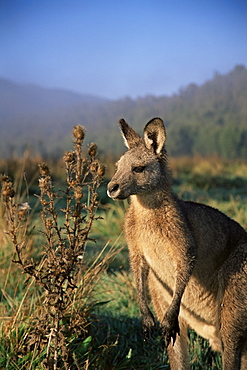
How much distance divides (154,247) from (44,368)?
978mm

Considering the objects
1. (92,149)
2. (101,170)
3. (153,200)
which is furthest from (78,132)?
(153,200)

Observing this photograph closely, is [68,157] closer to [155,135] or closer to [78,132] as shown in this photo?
[78,132]

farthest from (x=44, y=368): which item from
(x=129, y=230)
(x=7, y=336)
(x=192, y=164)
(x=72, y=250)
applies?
(x=192, y=164)

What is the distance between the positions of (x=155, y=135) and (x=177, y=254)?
0.74 meters

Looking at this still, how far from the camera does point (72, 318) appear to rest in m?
3.18

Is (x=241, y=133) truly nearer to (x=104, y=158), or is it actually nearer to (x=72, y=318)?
(x=104, y=158)

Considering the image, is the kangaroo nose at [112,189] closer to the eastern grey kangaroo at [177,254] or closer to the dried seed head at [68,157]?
the eastern grey kangaroo at [177,254]

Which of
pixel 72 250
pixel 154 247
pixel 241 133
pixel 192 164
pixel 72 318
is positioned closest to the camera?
pixel 72 250

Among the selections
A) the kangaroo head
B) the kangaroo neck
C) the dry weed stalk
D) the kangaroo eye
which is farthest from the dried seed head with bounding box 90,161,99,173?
the kangaroo neck

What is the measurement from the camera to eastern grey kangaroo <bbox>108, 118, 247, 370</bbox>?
8.70 ft

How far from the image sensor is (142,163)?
2.65m

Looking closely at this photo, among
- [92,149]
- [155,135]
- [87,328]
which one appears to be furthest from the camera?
[87,328]

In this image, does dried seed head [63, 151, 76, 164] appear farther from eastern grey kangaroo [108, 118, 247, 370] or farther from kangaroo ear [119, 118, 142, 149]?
kangaroo ear [119, 118, 142, 149]

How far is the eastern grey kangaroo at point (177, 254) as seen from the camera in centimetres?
265
